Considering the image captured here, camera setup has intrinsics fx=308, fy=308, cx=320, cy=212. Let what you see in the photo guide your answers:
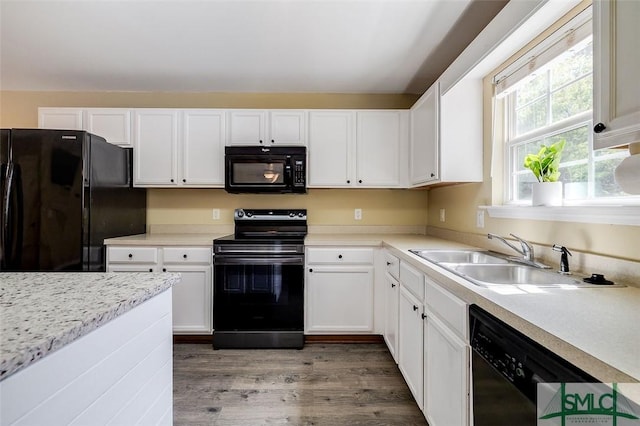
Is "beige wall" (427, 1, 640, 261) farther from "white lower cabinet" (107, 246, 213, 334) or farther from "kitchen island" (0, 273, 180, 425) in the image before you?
"white lower cabinet" (107, 246, 213, 334)

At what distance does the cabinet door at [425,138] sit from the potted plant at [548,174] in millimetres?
727

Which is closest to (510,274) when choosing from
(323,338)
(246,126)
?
(323,338)

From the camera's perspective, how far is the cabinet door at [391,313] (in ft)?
6.91

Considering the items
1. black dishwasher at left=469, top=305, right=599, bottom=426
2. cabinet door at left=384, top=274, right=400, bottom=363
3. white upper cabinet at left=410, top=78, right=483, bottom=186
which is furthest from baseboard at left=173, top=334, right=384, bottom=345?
black dishwasher at left=469, top=305, right=599, bottom=426

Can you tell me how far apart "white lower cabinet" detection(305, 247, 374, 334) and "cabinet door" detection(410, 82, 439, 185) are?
788 millimetres

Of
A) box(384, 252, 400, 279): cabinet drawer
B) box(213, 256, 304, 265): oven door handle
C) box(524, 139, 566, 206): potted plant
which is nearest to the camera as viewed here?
box(524, 139, 566, 206): potted plant

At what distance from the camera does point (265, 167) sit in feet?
8.93

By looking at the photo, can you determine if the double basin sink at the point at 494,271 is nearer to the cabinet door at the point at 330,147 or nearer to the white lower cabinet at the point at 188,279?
the cabinet door at the point at 330,147

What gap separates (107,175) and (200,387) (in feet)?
5.96

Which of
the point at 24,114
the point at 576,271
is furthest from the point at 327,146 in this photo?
the point at 24,114

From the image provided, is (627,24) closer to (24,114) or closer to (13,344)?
(13,344)

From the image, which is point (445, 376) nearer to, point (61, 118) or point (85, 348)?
point (85, 348)

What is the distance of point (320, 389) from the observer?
198 centimetres

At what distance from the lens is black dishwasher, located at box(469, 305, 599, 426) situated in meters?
0.71
